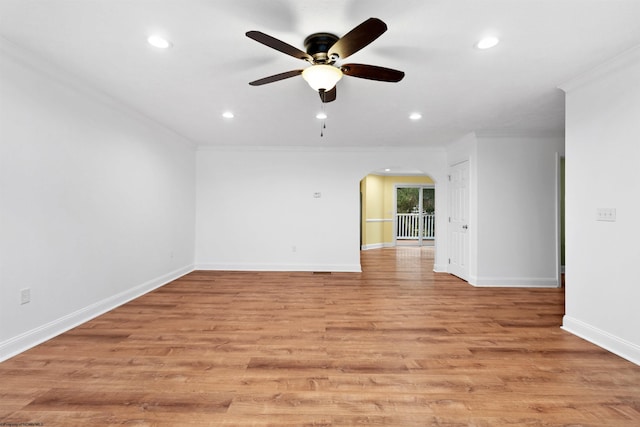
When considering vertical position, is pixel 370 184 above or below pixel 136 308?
above

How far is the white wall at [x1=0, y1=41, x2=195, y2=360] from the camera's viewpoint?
2359 millimetres

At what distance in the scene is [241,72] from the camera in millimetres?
2730

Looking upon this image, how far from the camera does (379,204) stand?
9.87m

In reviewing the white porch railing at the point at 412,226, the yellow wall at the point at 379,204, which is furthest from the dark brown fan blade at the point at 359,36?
the white porch railing at the point at 412,226

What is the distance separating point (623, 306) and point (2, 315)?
16.0ft

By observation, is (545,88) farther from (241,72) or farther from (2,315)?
(2,315)

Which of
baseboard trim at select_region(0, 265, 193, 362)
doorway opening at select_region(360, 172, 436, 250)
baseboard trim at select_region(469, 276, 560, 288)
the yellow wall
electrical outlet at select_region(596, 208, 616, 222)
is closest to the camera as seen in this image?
baseboard trim at select_region(0, 265, 193, 362)

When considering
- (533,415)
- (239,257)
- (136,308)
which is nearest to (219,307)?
(136,308)

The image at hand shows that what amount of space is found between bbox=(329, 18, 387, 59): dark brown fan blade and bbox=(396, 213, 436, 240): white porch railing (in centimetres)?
944

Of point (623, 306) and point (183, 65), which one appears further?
point (183, 65)

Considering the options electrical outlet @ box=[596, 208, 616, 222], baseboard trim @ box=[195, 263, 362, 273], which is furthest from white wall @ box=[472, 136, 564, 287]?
baseboard trim @ box=[195, 263, 362, 273]

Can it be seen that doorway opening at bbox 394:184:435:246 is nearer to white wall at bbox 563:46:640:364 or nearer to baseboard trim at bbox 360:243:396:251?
baseboard trim at bbox 360:243:396:251

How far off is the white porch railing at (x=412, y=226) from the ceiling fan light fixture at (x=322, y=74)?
9.19 meters

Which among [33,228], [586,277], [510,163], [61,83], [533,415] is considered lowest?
[533,415]
